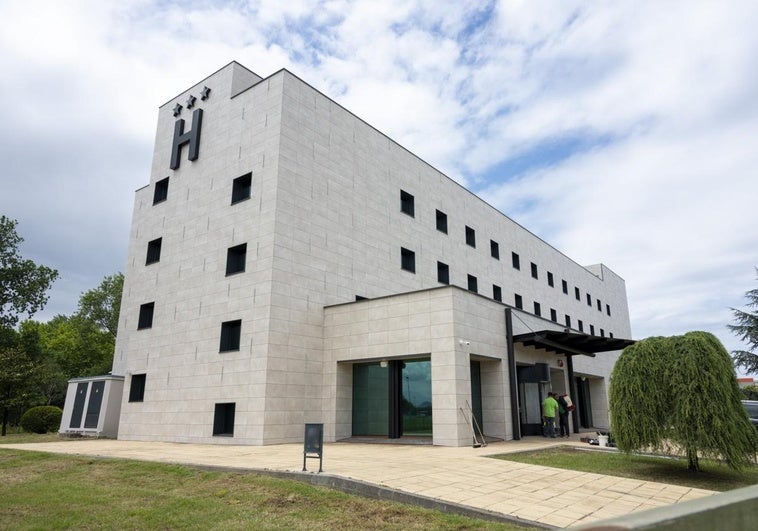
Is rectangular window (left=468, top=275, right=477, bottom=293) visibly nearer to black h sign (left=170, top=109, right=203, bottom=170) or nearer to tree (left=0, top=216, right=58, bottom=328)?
black h sign (left=170, top=109, right=203, bottom=170)

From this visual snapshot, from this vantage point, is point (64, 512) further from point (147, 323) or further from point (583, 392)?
point (583, 392)

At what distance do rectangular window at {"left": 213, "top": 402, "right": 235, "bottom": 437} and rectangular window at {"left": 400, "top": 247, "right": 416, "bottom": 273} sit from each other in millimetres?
10160

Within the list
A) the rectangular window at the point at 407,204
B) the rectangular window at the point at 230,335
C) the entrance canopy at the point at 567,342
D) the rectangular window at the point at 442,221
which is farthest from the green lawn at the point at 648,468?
the rectangular window at the point at 442,221

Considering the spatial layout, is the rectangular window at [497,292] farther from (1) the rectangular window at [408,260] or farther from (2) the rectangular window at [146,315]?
(2) the rectangular window at [146,315]

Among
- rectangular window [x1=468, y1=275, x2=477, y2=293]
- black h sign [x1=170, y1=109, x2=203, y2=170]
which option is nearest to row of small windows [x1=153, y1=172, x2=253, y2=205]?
black h sign [x1=170, y1=109, x2=203, y2=170]

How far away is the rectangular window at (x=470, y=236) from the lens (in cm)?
2964

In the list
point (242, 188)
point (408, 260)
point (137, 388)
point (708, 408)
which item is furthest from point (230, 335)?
point (708, 408)

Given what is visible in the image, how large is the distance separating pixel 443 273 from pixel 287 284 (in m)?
10.5

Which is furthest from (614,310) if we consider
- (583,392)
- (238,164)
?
(238,164)

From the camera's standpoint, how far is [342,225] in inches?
840

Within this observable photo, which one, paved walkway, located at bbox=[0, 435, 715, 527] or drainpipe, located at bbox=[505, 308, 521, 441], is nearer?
paved walkway, located at bbox=[0, 435, 715, 527]

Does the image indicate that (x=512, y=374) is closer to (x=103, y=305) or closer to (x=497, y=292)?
(x=497, y=292)

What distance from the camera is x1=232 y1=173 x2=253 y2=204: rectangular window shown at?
2058 centimetres

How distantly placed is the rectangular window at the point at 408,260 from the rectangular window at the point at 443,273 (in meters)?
2.21
